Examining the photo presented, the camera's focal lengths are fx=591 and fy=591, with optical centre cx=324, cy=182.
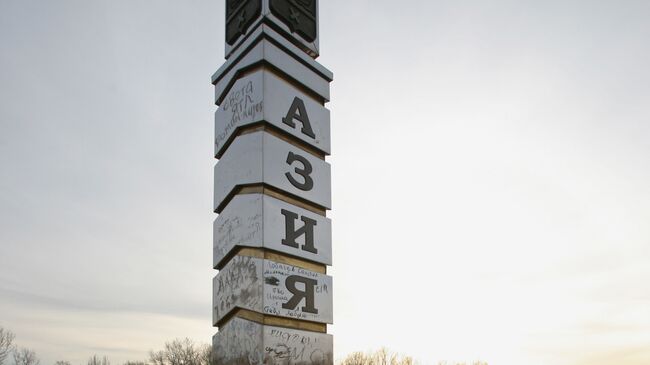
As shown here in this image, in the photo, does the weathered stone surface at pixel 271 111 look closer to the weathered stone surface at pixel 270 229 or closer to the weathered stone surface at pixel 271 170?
the weathered stone surface at pixel 271 170

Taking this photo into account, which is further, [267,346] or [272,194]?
[272,194]

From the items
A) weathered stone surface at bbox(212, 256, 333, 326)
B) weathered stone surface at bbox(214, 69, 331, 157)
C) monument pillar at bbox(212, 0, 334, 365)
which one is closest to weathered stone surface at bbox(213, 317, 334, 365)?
monument pillar at bbox(212, 0, 334, 365)

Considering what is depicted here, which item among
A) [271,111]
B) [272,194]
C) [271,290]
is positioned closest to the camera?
[271,290]

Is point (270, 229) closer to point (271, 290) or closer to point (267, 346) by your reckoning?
point (271, 290)

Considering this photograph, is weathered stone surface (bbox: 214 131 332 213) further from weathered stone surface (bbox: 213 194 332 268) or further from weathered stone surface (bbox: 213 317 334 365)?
weathered stone surface (bbox: 213 317 334 365)

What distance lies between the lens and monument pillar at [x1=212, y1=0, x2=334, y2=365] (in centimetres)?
1046

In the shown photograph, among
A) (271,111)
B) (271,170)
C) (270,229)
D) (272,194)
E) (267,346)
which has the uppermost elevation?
(271,111)

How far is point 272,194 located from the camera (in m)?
11.0

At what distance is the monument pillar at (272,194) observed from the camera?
10461 mm

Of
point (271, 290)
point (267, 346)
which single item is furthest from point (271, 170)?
point (267, 346)

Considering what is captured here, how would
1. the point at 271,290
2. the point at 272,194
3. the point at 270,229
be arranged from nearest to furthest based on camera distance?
the point at 271,290, the point at 270,229, the point at 272,194

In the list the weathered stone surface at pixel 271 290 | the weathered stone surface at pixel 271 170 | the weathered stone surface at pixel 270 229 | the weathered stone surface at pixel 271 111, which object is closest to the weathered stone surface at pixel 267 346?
the weathered stone surface at pixel 271 290

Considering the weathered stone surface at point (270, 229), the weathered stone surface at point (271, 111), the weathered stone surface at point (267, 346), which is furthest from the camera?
the weathered stone surface at point (271, 111)

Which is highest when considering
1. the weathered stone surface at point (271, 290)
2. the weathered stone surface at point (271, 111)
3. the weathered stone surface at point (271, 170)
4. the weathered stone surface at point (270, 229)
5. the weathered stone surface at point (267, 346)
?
the weathered stone surface at point (271, 111)
